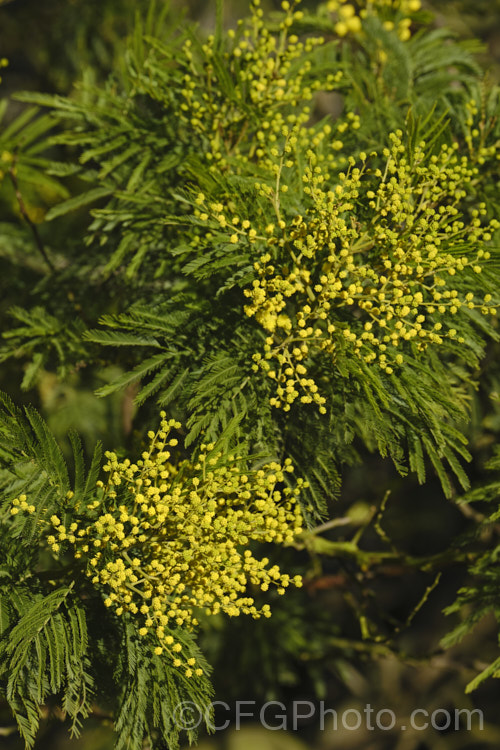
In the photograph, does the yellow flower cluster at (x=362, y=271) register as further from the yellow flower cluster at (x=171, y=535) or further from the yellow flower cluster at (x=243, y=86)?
the yellow flower cluster at (x=243, y=86)

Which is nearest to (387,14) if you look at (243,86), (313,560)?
(243,86)

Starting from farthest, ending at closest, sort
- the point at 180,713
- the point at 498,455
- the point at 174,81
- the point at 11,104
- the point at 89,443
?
the point at 11,104, the point at 89,443, the point at 174,81, the point at 498,455, the point at 180,713

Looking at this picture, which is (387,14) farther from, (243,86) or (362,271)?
(362,271)

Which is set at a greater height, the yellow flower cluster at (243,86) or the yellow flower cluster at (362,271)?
the yellow flower cluster at (243,86)

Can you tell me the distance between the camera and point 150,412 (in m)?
1.66

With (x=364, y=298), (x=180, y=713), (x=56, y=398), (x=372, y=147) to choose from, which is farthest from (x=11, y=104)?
(x=180, y=713)

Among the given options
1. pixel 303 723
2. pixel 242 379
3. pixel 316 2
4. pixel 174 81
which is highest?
pixel 316 2

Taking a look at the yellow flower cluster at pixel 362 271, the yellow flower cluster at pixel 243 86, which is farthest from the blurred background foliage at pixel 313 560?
the yellow flower cluster at pixel 362 271

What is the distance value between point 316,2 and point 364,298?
10.4 ft

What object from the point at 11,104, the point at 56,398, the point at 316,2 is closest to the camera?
the point at 56,398

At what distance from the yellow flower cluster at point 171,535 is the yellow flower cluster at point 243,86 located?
818mm

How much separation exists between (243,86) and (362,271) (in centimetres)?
73

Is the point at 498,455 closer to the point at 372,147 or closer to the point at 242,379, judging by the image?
the point at 242,379

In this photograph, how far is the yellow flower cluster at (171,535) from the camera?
1249 mm
